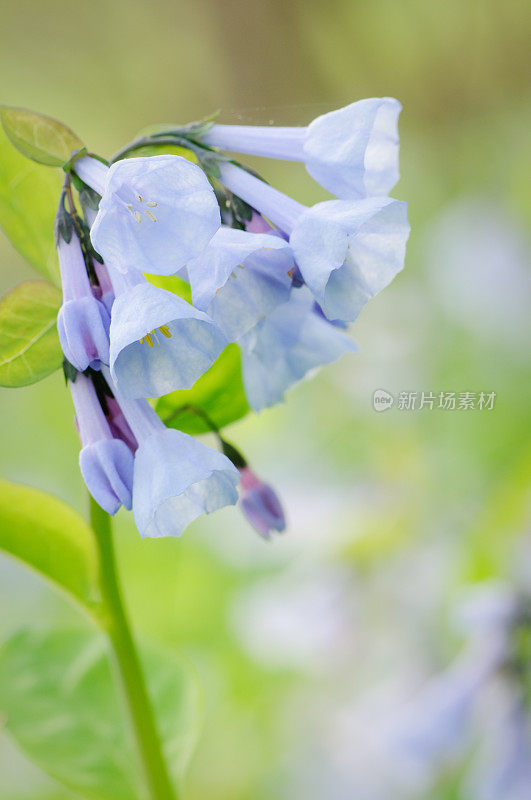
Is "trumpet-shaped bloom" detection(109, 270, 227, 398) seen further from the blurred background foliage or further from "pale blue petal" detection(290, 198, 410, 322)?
the blurred background foliage

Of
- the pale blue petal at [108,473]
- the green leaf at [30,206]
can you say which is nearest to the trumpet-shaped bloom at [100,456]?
the pale blue petal at [108,473]

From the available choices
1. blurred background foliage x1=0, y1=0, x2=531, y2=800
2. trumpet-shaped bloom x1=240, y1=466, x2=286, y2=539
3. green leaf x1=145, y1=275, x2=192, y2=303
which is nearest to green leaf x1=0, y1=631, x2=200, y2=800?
blurred background foliage x1=0, y1=0, x2=531, y2=800

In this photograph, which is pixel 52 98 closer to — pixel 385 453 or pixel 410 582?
pixel 385 453

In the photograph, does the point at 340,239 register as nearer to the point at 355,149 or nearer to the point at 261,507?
the point at 355,149

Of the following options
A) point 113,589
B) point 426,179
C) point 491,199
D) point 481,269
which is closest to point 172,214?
point 113,589

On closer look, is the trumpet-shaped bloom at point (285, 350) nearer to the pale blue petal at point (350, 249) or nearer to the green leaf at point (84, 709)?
the pale blue petal at point (350, 249)

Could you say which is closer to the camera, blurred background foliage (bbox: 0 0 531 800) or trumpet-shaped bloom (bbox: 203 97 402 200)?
trumpet-shaped bloom (bbox: 203 97 402 200)

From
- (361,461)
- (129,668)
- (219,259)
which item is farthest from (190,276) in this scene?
(361,461)
